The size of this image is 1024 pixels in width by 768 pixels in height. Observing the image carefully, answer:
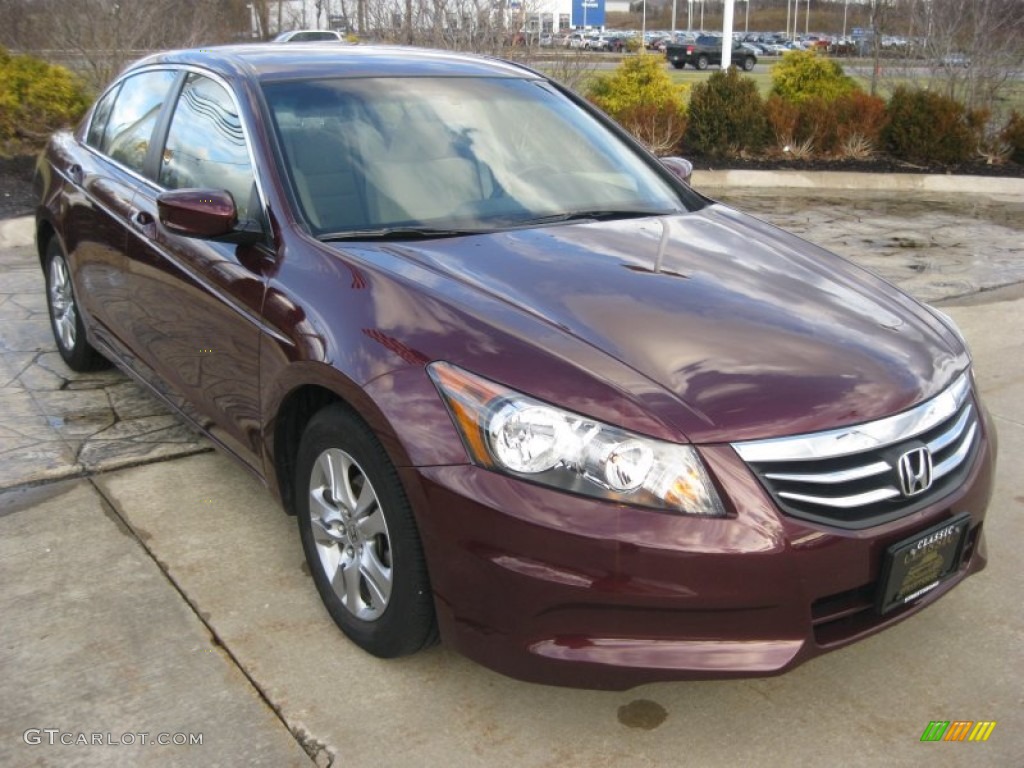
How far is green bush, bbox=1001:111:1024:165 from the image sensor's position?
13047mm

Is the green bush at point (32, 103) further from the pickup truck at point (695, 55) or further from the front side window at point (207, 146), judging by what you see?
the pickup truck at point (695, 55)

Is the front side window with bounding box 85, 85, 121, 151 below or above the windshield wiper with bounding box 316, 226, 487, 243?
above

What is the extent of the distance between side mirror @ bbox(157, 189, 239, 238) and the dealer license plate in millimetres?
2159

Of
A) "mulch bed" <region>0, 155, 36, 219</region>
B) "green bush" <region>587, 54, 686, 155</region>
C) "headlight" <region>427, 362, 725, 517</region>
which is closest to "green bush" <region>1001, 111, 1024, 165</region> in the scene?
"green bush" <region>587, 54, 686, 155</region>

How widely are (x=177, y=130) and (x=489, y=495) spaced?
244cm

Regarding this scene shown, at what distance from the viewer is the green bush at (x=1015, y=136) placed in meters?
13.0

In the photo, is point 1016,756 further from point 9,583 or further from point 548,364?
point 9,583

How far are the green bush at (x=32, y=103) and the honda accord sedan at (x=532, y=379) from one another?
771cm

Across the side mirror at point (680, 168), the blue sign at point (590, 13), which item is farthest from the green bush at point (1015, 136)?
the blue sign at point (590, 13)

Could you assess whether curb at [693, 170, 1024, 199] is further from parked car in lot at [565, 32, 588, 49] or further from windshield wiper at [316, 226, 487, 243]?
windshield wiper at [316, 226, 487, 243]

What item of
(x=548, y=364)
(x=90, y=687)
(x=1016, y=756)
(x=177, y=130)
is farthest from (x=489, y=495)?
(x=177, y=130)

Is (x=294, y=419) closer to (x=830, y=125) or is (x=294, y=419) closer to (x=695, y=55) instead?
(x=830, y=125)

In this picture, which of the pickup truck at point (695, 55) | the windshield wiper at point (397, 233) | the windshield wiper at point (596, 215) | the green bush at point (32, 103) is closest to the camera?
the windshield wiper at point (397, 233)

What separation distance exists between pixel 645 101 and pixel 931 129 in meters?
3.47
